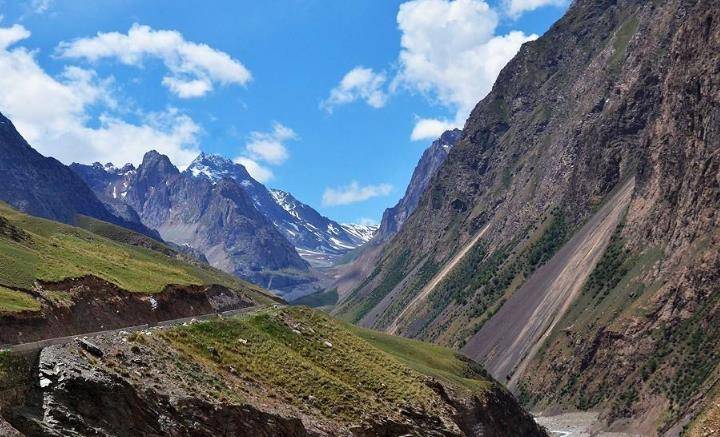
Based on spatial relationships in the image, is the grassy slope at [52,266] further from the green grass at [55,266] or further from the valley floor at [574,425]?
the valley floor at [574,425]

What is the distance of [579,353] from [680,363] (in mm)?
37518

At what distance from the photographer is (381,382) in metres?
52.7

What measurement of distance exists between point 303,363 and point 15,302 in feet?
59.9

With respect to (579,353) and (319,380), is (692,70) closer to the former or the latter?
(579,353)

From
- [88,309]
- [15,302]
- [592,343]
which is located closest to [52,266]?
[88,309]

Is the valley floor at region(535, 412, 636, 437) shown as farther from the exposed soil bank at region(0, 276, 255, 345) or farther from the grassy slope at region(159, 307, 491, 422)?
the grassy slope at region(159, 307, 491, 422)

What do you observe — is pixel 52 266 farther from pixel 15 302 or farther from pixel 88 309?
pixel 15 302

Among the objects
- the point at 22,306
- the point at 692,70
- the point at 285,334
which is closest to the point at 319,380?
the point at 285,334

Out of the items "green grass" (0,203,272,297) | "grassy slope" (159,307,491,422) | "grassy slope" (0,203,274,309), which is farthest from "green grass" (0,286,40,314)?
"grassy slope" (159,307,491,422)

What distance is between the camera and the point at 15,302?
154 feet

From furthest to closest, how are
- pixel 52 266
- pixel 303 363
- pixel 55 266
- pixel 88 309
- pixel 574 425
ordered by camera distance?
pixel 574 425 → pixel 55 266 → pixel 52 266 → pixel 88 309 → pixel 303 363

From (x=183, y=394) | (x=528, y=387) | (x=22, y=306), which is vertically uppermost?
(x=22, y=306)

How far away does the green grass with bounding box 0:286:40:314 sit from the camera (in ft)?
148

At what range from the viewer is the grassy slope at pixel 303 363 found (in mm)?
42812
